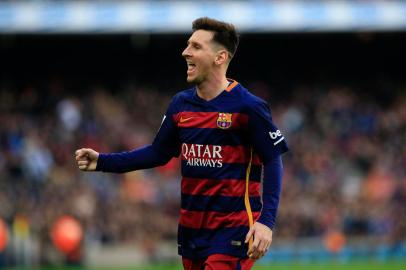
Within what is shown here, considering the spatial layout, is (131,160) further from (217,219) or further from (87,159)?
(217,219)

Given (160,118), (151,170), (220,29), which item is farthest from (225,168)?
(160,118)

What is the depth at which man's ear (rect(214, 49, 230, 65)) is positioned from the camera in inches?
258

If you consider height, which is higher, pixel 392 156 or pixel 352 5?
pixel 352 5

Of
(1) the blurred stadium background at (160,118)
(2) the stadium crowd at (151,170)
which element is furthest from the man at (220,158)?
(2) the stadium crowd at (151,170)

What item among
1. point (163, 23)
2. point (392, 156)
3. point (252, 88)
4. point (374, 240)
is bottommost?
point (374, 240)

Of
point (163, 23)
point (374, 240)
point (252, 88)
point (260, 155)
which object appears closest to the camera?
point (260, 155)

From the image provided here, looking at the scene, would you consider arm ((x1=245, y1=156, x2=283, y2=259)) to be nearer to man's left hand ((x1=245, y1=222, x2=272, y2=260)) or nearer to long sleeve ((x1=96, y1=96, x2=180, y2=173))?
man's left hand ((x1=245, y1=222, x2=272, y2=260))

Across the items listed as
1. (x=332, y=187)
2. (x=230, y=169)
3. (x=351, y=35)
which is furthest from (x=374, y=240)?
(x=230, y=169)

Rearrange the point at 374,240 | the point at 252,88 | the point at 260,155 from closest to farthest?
the point at 260,155
the point at 374,240
the point at 252,88

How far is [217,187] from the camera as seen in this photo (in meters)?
6.42

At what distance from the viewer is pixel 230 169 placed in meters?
6.41

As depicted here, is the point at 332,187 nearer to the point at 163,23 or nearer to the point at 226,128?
the point at 163,23

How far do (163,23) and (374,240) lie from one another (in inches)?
303

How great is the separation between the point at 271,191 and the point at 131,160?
1.13m
